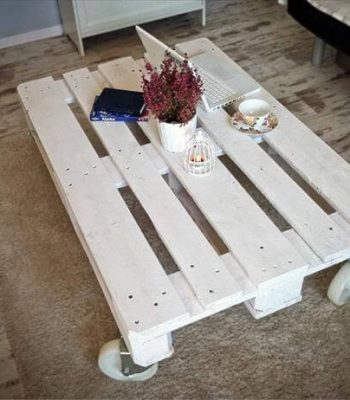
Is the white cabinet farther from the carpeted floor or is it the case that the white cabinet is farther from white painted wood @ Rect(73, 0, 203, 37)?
the carpeted floor

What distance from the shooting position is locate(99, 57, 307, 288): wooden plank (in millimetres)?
1071

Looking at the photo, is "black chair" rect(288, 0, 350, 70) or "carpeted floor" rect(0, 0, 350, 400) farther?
"black chair" rect(288, 0, 350, 70)

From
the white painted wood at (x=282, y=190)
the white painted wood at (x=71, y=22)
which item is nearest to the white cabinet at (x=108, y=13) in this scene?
the white painted wood at (x=71, y=22)

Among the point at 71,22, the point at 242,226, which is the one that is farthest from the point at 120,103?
the point at 71,22

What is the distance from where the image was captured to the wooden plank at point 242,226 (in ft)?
3.51

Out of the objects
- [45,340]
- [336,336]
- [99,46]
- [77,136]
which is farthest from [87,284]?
[99,46]

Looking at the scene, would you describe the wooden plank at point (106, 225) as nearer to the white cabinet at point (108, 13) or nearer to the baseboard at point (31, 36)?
the white cabinet at point (108, 13)

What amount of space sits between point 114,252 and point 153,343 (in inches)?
8.3

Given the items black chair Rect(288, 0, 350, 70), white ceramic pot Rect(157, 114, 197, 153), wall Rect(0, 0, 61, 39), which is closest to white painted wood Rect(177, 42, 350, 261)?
white ceramic pot Rect(157, 114, 197, 153)

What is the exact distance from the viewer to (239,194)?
123 centimetres

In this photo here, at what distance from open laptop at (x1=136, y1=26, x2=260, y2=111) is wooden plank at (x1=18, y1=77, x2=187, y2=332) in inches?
12.1

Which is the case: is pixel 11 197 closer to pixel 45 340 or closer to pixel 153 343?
pixel 45 340

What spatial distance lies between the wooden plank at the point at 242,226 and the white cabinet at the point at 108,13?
111 centimetres

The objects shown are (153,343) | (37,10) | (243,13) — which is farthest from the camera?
(243,13)
